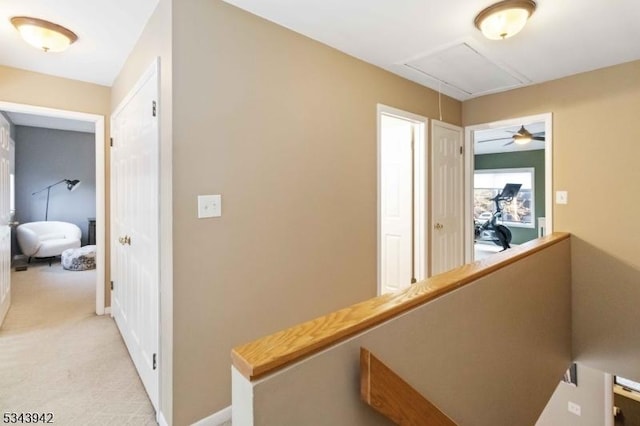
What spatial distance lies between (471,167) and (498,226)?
4382 millimetres

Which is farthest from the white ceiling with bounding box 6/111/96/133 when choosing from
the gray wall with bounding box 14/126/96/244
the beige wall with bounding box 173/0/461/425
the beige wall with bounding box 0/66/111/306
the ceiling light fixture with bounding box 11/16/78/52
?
the beige wall with bounding box 173/0/461/425

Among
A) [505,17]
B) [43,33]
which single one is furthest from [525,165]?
[43,33]

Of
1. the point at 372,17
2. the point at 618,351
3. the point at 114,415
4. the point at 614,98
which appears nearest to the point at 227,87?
the point at 372,17

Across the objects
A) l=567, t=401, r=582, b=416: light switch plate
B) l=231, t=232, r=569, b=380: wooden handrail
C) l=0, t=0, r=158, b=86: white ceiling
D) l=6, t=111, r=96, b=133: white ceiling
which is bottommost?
l=567, t=401, r=582, b=416: light switch plate

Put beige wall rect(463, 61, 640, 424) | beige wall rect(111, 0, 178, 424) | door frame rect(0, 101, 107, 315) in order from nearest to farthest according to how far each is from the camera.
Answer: beige wall rect(111, 0, 178, 424)
beige wall rect(463, 61, 640, 424)
door frame rect(0, 101, 107, 315)

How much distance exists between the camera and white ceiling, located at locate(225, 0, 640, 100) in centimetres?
189

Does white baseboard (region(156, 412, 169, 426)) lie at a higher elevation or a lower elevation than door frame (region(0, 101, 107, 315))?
lower

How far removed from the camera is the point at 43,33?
206 centimetres

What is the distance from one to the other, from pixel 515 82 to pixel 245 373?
3.68m

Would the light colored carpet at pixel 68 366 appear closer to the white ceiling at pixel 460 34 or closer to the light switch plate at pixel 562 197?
the white ceiling at pixel 460 34

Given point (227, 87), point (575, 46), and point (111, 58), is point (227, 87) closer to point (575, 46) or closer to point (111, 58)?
point (111, 58)

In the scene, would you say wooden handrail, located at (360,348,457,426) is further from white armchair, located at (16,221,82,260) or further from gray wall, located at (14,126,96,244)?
gray wall, located at (14,126,96,244)

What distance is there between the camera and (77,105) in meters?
3.05

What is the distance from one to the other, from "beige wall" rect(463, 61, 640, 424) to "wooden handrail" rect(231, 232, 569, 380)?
236 cm
